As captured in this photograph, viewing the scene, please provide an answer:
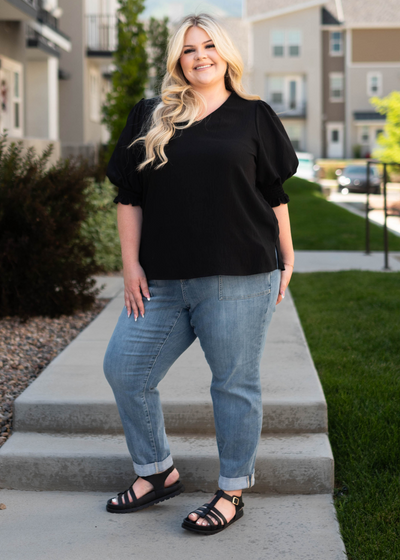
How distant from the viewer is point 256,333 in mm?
2625

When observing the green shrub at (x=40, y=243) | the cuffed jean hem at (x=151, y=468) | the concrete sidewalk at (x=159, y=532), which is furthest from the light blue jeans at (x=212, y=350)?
the green shrub at (x=40, y=243)

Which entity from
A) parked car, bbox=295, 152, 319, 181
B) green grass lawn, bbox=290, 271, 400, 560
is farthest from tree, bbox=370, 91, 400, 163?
green grass lawn, bbox=290, 271, 400, 560

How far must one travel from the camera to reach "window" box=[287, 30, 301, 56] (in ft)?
152

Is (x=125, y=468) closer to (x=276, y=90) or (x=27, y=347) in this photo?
(x=27, y=347)

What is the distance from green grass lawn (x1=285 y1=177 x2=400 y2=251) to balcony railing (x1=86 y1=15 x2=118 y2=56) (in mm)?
7138

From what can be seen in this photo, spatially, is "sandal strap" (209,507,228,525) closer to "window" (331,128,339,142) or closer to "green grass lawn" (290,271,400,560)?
"green grass lawn" (290,271,400,560)

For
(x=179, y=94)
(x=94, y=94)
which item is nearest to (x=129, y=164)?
(x=179, y=94)

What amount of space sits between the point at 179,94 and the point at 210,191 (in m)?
0.44

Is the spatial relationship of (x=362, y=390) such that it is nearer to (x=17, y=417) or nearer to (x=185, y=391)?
(x=185, y=391)

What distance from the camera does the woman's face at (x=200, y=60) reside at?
2551 millimetres

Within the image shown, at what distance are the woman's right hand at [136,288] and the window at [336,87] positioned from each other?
4806 centimetres

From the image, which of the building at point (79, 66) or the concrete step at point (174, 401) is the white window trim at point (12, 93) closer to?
the building at point (79, 66)

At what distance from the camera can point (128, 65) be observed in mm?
12594

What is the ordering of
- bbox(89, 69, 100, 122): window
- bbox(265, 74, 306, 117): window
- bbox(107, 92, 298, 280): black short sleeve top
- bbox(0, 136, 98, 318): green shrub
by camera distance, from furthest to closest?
bbox(265, 74, 306, 117): window, bbox(89, 69, 100, 122): window, bbox(0, 136, 98, 318): green shrub, bbox(107, 92, 298, 280): black short sleeve top
